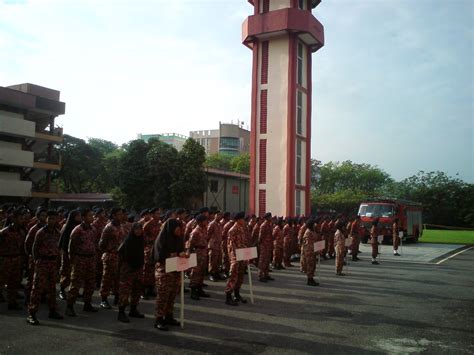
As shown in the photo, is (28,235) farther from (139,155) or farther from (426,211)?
(426,211)

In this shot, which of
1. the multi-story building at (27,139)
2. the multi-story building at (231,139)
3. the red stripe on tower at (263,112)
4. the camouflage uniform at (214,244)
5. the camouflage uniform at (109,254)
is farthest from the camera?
the multi-story building at (231,139)

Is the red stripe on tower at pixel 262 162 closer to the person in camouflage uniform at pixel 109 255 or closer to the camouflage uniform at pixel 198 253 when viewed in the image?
the camouflage uniform at pixel 198 253

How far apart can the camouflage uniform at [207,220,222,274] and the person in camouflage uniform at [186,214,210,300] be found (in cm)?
167

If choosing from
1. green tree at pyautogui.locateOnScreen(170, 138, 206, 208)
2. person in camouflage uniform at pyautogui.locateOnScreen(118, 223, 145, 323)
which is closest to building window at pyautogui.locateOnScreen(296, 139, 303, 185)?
green tree at pyautogui.locateOnScreen(170, 138, 206, 208)

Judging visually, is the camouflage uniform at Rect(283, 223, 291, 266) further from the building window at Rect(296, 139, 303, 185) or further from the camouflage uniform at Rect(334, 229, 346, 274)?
the building window at Rect(296, 139, 303, 185)

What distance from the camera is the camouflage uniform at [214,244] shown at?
1184cm

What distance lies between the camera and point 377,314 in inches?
334

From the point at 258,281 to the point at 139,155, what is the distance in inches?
954

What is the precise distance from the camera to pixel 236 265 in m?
8.98

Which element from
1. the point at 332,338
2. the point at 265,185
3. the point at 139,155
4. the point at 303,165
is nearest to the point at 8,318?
the point at 332,338

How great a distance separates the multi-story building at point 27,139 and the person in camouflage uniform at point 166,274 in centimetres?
2964

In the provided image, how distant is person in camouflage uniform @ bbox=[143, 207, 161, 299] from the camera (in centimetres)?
956

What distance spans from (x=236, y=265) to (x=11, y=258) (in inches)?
185

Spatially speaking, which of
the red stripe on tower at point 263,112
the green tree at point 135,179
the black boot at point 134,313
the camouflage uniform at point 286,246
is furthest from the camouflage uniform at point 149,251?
the green tree at point 135,179
